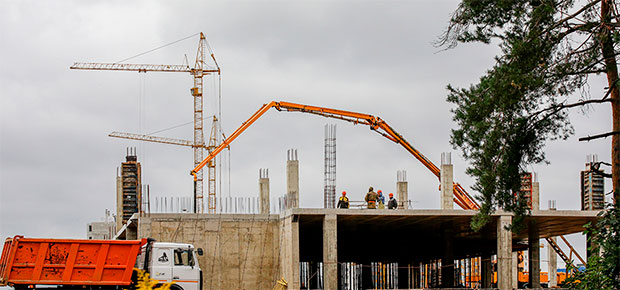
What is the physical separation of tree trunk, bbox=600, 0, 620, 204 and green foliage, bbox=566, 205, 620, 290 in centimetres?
54

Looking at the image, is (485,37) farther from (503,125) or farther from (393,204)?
(393,204)

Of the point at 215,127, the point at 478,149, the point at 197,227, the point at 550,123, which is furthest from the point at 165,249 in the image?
the point at 215,127

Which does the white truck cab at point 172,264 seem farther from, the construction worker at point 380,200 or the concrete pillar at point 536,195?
the concrete pillar at point 536,195

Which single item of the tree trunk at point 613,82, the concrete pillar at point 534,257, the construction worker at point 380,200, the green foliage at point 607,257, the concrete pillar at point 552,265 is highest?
the tree trunk at point 613,82

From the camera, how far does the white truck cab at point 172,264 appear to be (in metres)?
26.2

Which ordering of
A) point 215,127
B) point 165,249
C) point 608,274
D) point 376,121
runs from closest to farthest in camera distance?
point 608,274 → point 165,249 → point 376,121 → point 215,127

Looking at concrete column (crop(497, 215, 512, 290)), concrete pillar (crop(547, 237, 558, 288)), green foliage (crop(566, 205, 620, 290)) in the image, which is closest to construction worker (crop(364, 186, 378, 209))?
concrete column (crop(497, 215, 512, 290))

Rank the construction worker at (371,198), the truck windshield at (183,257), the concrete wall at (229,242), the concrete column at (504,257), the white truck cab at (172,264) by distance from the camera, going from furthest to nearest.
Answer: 1. the construction worker at (371,198)
2. the concrete wall at (229,242)
3. the concrete column at (504,257)
4. the truck windshield at (183,257)
5. the white truck cab at (172,264)

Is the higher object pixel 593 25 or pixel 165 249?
pixel 593 25

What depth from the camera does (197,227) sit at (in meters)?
34.7

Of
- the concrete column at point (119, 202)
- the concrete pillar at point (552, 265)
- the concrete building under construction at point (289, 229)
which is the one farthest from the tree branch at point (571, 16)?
the concrete column at point (119, 202)

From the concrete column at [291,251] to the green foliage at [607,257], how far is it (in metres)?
14.7

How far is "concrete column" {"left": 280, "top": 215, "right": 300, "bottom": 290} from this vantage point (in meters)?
32.4

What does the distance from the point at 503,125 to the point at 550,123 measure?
4.62ft
